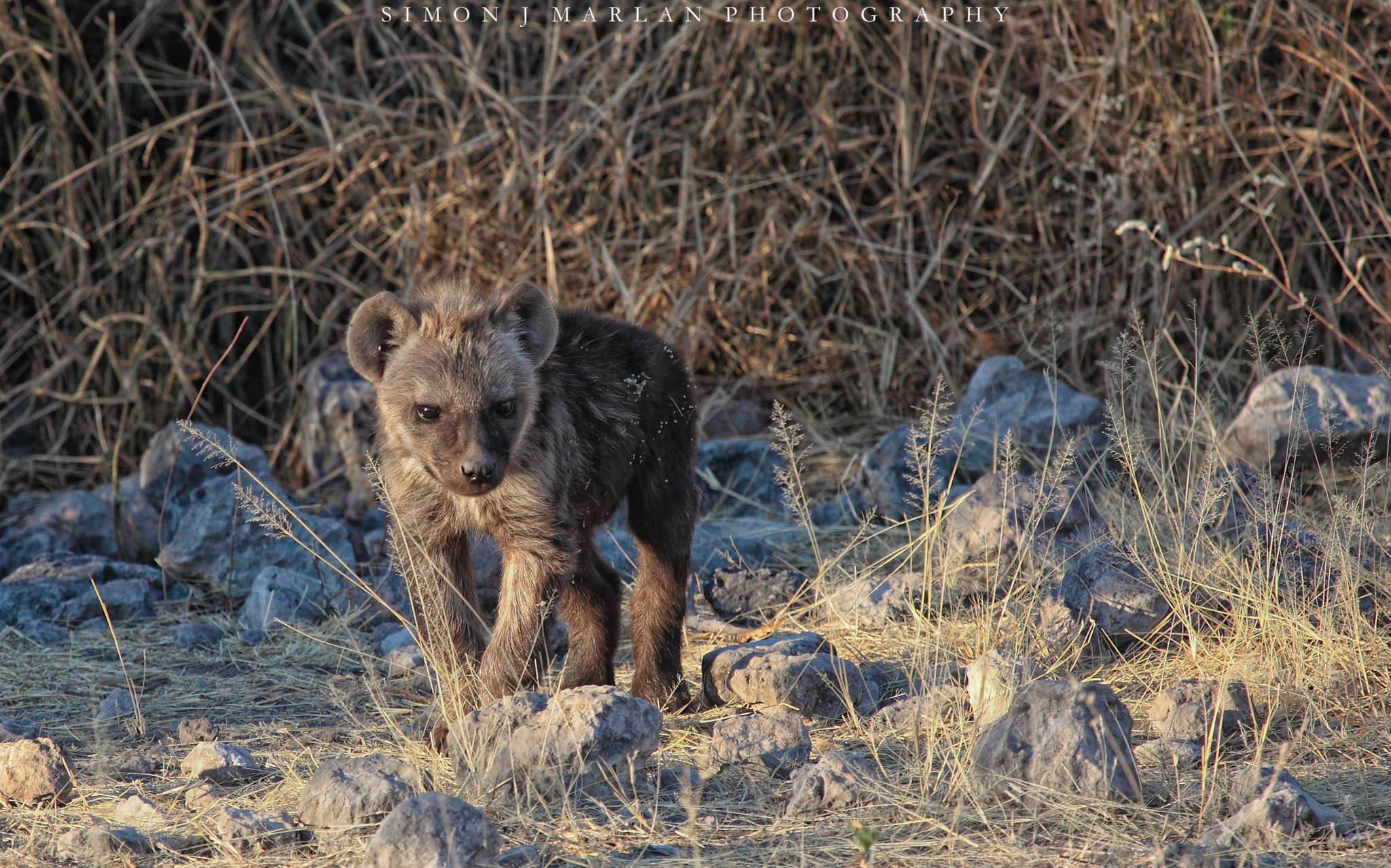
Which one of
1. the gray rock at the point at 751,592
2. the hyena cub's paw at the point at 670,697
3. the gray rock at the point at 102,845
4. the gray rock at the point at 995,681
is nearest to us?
the gray rock at the point at 102,845

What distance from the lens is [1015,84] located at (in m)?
7.16

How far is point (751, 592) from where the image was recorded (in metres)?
4.98

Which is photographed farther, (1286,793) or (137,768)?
(137,768)

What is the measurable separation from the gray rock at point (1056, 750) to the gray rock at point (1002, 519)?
1.34 metres

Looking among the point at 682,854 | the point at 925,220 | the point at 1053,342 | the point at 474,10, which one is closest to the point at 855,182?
the point at 925,220

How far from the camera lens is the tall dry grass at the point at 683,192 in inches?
273

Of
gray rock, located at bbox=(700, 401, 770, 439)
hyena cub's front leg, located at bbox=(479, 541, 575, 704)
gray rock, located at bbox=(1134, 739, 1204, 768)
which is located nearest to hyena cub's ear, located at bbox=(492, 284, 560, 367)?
hyena cub's front leg, located at bbox=(479, 541, 575, 704)

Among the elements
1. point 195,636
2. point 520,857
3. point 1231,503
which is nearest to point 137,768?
point 520,857

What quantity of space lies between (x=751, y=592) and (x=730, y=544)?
56 cm

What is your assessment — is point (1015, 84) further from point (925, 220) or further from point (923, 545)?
point (923, 545)

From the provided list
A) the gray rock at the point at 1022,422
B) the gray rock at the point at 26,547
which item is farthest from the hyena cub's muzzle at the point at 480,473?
the gray rock at the point at 26,547

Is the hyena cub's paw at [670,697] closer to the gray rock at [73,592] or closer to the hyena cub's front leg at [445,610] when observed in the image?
the hyena cub's front leg at [445,610]

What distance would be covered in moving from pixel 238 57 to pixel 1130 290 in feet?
17.3

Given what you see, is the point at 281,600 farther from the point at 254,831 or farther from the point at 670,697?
the point at 254,831
